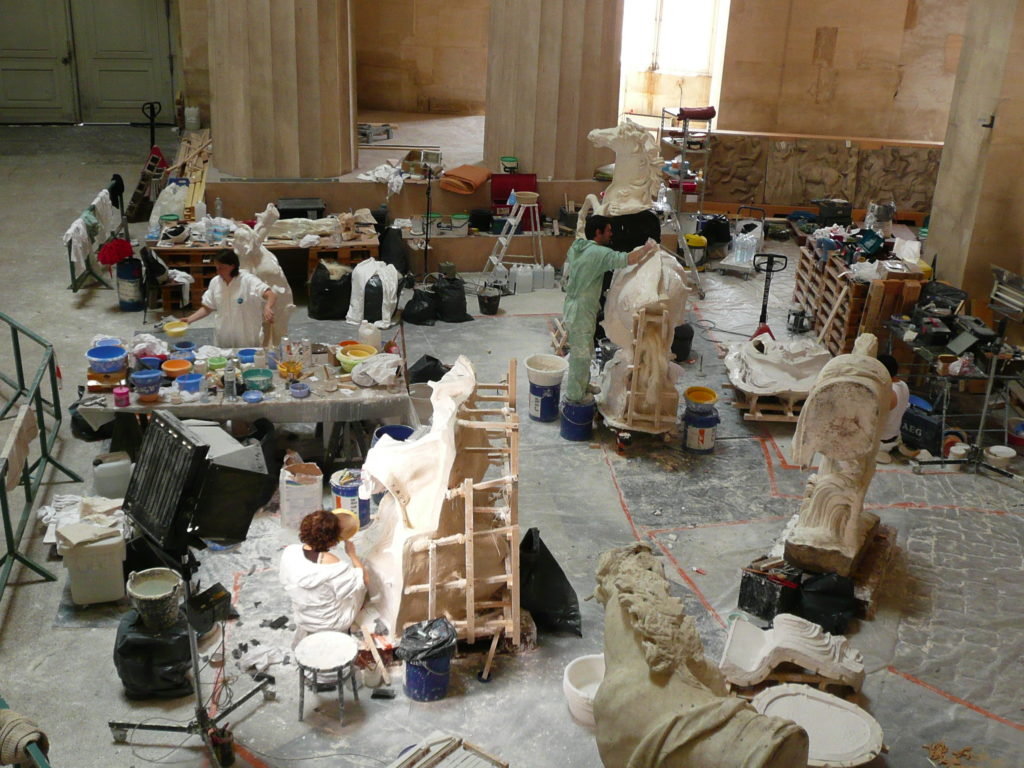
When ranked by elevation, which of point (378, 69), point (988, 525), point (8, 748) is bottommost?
point (988, 525)

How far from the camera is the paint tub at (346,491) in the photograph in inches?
357

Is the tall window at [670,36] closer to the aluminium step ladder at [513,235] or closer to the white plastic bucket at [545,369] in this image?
the aluminium step ladder at [513,235]

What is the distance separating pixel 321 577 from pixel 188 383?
2.93m

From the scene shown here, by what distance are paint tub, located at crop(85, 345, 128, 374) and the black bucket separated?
228 inches

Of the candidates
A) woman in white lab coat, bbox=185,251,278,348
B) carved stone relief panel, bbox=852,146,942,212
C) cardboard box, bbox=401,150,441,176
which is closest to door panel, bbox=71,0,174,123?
cardboard box, bbox=401,150,441,176

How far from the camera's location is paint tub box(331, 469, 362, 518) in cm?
907

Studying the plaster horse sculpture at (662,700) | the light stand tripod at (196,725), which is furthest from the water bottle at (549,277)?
the plaster horse sculpture at (662,700)

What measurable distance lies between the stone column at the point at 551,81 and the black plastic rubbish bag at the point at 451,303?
390cm

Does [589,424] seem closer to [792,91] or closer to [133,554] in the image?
[133,554]

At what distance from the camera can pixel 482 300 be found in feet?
47.4

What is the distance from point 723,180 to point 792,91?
254 centimetres

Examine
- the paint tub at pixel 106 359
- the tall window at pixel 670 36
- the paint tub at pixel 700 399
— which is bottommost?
the paint tub at pixel 700 399

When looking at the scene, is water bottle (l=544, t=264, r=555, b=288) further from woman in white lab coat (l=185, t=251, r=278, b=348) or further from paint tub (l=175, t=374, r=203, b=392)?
paint tub (l=175, t=374, r=203, b=392)

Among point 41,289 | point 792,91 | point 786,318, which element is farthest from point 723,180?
point 41,289
